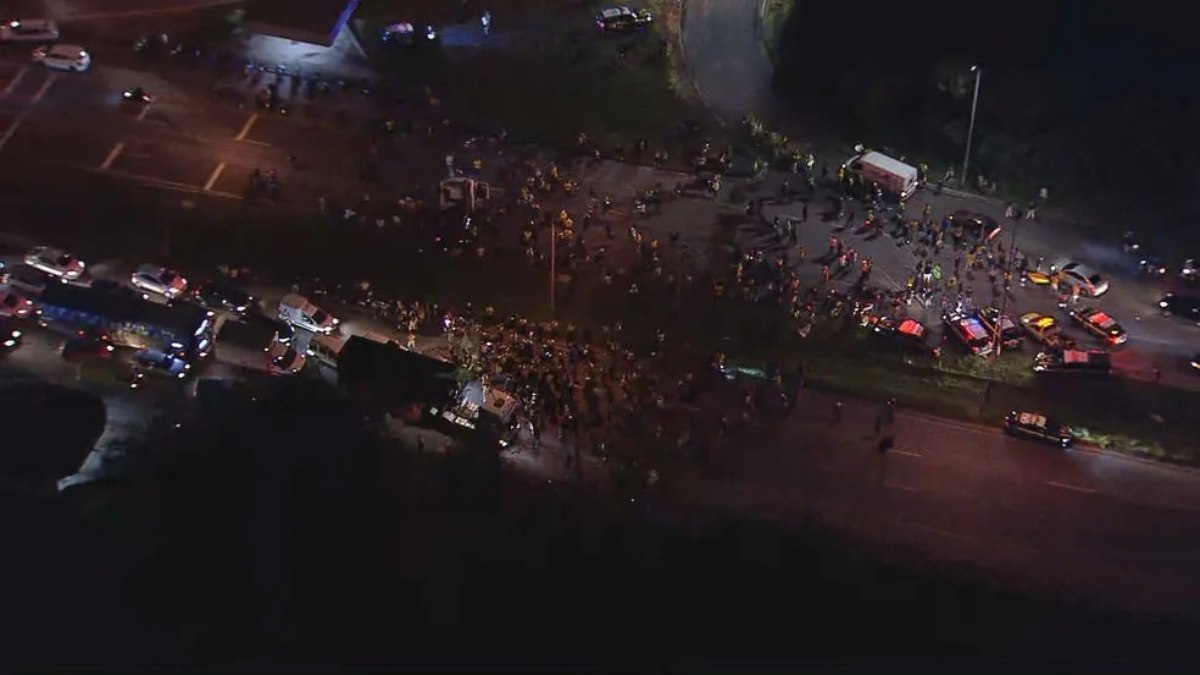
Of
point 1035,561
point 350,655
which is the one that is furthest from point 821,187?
point 350,655

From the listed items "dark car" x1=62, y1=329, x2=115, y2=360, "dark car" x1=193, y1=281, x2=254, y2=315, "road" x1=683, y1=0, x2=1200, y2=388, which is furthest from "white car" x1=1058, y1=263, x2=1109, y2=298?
"dark car" x1=62, y1=329, x2=115, y2=360

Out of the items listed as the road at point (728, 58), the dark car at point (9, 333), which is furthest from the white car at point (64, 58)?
the road at point (728, 58)

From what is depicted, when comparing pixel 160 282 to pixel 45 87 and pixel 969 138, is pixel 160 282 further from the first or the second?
pixel 969 138

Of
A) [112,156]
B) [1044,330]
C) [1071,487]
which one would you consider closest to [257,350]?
[112,156]

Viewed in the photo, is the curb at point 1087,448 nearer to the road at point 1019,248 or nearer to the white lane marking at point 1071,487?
the white lane marking at point 1071,487

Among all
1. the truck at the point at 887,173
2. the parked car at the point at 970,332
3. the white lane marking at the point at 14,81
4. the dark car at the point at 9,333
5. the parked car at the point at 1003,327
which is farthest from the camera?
the white lane marking at the point at 14,81

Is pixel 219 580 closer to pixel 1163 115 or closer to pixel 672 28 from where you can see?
pixel 672 28
